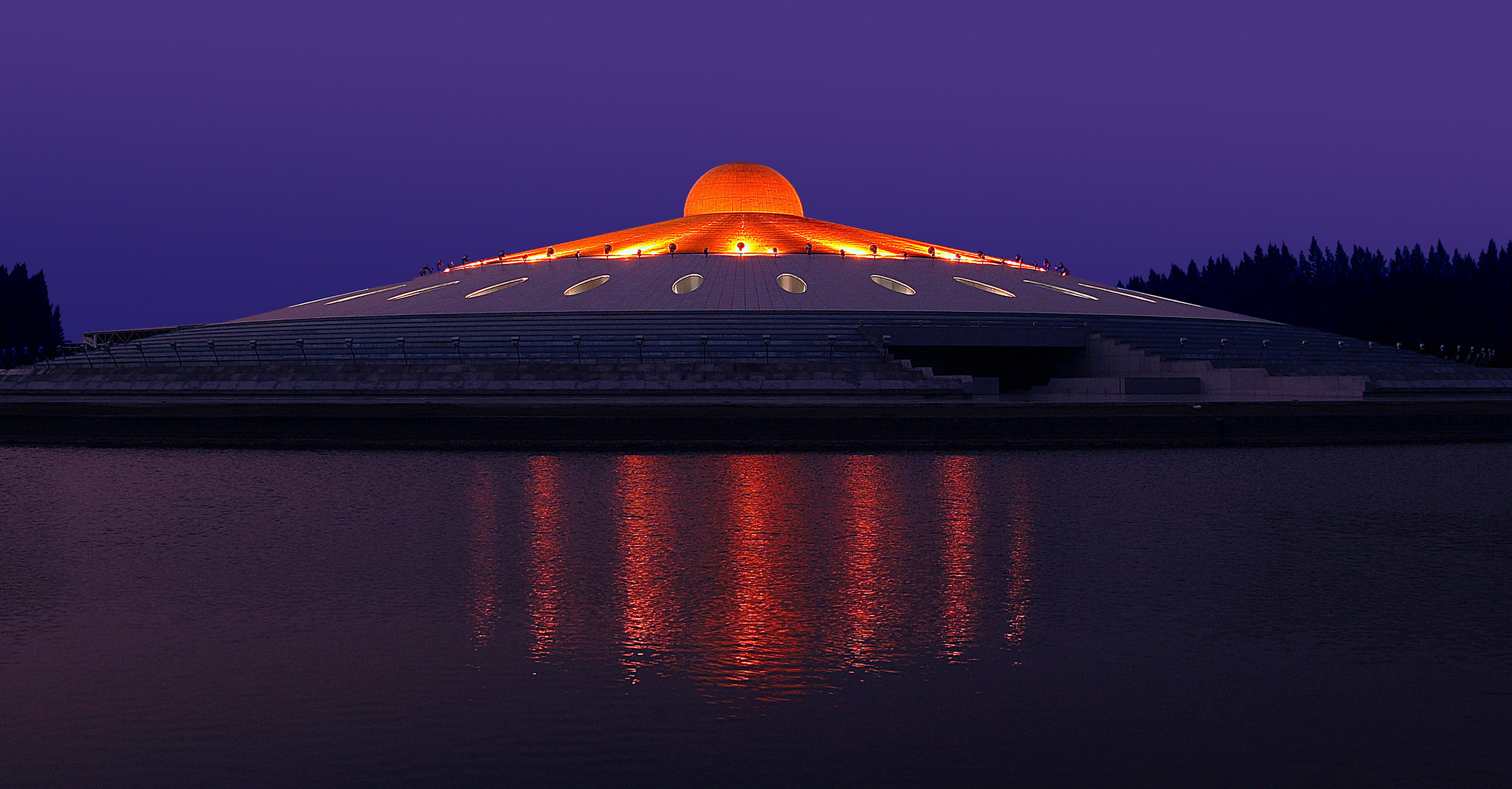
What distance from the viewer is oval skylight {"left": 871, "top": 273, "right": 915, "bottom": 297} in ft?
133

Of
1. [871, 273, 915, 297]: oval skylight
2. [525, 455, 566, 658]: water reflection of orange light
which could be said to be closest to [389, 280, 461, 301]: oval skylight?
[871, 273, 915, 297]: oval skylight

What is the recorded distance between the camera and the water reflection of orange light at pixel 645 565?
6289mm

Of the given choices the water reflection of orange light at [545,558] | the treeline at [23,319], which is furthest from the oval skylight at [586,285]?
the treeline at [23,319]

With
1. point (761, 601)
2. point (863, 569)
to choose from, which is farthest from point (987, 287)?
point (761, 601)

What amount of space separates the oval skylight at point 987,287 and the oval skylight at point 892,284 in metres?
2.57

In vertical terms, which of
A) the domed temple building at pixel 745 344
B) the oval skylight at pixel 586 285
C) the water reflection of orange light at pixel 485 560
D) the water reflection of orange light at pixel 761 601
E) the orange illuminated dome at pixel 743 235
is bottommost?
the water reflection of orange light at pixel 761 601

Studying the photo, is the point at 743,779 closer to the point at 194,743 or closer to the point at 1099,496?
the point at 194,743

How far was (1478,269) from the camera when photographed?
11512cm

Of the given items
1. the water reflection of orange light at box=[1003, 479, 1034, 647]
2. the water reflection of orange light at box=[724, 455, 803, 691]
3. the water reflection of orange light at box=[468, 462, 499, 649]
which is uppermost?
the water reflection of orange light at box=[468, 462, 499, 649]

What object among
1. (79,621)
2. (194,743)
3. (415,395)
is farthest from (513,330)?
(194,743)

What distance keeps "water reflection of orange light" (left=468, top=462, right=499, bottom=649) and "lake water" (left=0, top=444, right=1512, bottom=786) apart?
37 mm

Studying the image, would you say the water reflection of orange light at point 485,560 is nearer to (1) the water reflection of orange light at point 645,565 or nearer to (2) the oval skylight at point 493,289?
→ (1) the water reflection of orange light at point 645,565

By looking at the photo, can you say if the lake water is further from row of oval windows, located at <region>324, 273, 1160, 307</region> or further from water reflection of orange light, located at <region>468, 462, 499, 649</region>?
row of oval windows, located at <region>324, 273, 1160, 307</region>

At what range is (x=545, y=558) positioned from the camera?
880cm
